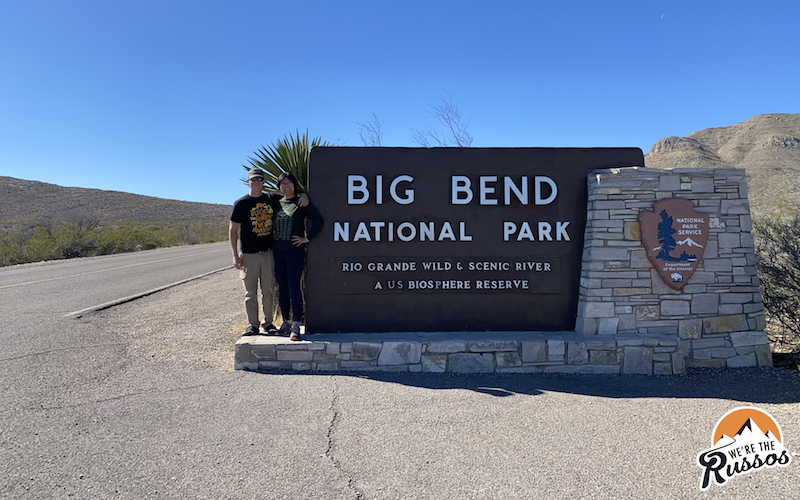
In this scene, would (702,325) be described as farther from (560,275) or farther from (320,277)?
(320,277)

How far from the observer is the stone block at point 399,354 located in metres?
5.12

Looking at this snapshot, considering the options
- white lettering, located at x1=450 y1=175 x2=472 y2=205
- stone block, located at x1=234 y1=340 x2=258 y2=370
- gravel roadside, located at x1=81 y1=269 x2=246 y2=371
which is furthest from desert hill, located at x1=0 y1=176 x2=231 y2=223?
white lettering, located at x1=450 y1=175 x2=472 y2=205

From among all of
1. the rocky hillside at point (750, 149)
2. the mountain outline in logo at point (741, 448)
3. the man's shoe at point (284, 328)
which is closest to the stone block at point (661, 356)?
the mountain outline in logo at point (741, 448)

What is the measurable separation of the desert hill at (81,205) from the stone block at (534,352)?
5776 cm

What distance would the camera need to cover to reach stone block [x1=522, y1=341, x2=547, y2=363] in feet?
17.0

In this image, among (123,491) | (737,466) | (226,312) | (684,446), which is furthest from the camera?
(226,312)

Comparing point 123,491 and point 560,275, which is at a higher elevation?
point 560,275

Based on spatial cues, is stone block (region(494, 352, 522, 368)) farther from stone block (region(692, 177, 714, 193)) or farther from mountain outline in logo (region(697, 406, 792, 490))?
stone block (region(692, 177, 714, 193))

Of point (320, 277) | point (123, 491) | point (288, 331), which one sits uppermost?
point (320, 277)

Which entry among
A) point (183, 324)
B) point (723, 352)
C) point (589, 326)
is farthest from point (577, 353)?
point (183, 324)

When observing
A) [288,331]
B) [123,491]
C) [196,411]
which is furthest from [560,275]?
[123,491]

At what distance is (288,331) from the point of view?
5.62m

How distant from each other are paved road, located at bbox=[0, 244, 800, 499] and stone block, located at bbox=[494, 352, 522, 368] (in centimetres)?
20

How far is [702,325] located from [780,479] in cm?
277
